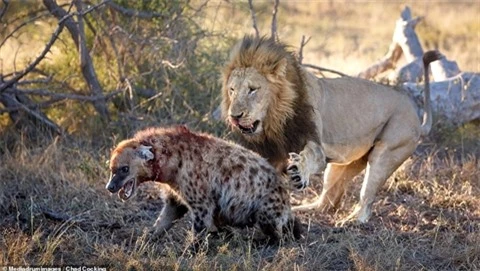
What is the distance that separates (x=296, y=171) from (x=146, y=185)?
1.85 meters

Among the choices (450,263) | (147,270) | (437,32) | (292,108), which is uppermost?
(292,108)

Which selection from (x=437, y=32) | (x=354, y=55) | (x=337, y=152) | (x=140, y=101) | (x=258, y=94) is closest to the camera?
(x=258, y=94)

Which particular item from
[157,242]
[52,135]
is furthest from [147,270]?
[52,135]

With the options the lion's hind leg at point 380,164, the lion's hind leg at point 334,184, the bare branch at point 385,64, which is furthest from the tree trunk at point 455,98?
the lion's hind leg at point 380,164

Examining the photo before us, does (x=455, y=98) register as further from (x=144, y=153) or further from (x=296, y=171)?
(x=144, y=153)

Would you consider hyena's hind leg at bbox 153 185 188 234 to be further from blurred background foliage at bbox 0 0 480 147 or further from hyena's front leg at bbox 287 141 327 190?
blurred background foliage at bbox 0 0 480 147

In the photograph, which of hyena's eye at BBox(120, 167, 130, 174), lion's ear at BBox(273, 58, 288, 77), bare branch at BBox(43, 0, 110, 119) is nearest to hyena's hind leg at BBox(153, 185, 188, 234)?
hyena's eye at BBox(120, 167, 130, 174)

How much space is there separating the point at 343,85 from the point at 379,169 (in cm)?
73

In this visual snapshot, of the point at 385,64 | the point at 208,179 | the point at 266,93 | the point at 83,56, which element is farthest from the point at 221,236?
the point at 385,64

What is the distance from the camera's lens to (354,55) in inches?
570

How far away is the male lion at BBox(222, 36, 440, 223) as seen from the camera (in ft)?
20.9

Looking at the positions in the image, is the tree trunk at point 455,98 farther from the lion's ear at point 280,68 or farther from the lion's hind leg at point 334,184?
the lion's ear at point 280,68

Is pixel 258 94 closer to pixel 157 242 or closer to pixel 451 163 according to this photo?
pixel 157 242

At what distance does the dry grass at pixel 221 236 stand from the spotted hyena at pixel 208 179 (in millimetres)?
156
